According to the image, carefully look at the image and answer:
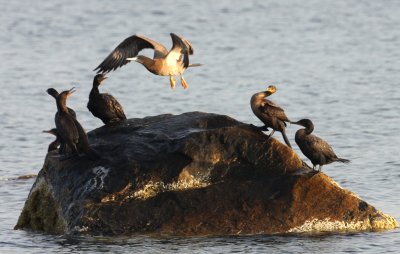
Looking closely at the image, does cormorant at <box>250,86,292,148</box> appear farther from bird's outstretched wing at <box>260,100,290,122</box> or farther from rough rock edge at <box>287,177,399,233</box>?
rough rock edge at <box>287,177,399,233</box>

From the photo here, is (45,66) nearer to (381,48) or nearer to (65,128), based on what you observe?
(381,48)

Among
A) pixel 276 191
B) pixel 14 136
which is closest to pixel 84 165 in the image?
pixel 276 191

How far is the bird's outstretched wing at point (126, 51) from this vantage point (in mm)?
16781

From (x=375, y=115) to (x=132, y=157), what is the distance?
1009cm

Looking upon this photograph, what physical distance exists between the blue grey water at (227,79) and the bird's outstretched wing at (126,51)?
242cm

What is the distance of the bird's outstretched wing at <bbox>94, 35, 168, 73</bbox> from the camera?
16.8 metres

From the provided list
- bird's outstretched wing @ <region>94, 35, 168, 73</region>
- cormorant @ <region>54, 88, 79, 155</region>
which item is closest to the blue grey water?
cormorant @ <region>54, 88, 79, 155</region>

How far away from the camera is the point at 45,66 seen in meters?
28.6

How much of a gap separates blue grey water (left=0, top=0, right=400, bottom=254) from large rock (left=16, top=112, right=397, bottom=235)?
0.24 m

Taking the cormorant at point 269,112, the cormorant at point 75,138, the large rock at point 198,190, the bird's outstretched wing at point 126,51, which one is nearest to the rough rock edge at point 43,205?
the large rock at point 198,190

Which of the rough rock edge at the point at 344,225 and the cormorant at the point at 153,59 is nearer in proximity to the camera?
the rough rock edge at the point at 344,225

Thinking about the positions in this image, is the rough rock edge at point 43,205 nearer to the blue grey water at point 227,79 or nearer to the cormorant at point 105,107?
the blue grey water at point 227,79

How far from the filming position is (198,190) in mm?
13898

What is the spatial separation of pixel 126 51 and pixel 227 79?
10150mm
